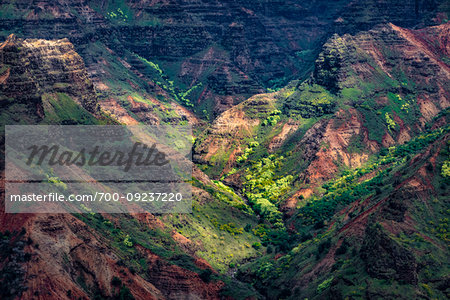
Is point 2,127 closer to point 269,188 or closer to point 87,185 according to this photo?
point 87,185

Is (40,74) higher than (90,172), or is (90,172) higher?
(40,74)

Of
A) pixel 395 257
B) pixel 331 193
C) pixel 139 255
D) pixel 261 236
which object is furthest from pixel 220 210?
pixel 395 257

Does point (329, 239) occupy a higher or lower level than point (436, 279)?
lower

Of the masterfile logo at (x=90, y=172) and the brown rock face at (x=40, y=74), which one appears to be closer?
the masterfile logo at (x=90, y=172)

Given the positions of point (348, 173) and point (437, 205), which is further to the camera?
point (348, 173)

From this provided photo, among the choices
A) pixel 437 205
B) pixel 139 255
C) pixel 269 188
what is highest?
pixel 437 205

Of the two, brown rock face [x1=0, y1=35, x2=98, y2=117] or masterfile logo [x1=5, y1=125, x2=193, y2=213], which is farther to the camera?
brown rock face [x1=0, y1=35, x2=98, y2=117]

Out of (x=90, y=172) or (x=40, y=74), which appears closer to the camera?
(x=90, y=172)

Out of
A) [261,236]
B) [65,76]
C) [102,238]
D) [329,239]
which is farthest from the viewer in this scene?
[65,76]
